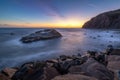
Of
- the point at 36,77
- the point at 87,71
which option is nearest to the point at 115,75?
the point at 87,71

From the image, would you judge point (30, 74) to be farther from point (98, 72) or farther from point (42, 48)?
point (42, 48)

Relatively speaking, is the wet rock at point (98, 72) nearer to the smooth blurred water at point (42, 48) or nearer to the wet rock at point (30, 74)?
the wet rock at point (30, 74)

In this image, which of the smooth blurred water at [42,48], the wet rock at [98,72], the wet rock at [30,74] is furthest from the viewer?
the smooth blurred water at [42,48]

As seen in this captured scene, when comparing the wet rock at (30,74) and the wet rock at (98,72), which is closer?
the wet rock at (98,72)

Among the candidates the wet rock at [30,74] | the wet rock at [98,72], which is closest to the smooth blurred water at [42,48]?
the wet rock at [30,74]

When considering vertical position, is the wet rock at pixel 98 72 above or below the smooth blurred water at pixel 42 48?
above

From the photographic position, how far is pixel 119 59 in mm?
11266

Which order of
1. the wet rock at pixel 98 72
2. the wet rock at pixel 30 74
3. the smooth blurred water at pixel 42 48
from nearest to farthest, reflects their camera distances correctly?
the wet rock at pixel 98 72 < the wet rock at pixel 30 74 < the smooth blurred water at pixel 42 48

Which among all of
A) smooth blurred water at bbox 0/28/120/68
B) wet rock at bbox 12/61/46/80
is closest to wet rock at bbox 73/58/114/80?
wet rock at bbox 12/61/46/80

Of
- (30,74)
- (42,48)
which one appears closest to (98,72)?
(30,74)

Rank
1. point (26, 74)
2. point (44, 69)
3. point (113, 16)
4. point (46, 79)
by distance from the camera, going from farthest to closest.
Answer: point (113, 16) < point (26, 74) < point (44, 69) < point (46, 79)

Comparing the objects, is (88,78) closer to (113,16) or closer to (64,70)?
(64,70)

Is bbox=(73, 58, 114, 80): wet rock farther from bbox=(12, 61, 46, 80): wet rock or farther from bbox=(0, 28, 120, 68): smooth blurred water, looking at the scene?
bbox=(0, 28, 120, 68): smooth blurred water

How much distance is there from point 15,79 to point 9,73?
1.63 meters
